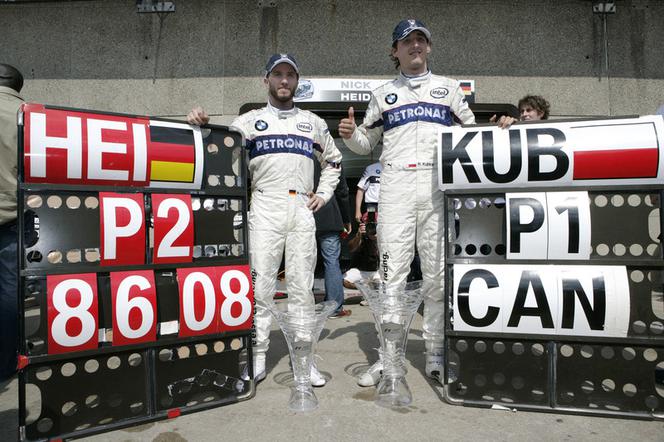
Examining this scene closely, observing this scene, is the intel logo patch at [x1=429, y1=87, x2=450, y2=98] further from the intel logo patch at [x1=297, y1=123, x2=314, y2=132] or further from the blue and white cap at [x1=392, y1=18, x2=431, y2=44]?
the intel logo patch at [x1=297, y1=123, x2=314, y2=132]

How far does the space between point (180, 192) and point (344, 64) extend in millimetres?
4396

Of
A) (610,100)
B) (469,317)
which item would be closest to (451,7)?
(610,100)

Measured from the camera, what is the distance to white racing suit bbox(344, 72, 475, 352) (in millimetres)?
2682

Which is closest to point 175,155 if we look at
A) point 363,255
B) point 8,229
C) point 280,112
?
point 280,112

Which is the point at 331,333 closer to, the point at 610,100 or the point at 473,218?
the point at 473,218

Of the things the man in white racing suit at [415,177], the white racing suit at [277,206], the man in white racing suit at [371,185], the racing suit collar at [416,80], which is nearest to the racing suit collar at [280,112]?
the white racing suit at [277,206]

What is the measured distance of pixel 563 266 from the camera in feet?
7.50

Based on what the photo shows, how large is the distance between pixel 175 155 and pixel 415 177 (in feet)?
4.62

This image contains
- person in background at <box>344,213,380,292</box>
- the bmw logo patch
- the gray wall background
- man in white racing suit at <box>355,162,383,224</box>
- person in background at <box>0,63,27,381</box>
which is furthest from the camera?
the gray wall background

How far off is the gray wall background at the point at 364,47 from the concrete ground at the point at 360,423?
4.61m

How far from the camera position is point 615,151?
222cm

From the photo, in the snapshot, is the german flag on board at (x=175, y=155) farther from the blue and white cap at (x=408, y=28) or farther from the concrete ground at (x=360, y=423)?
the blue and white cap at (x=408, y=28)

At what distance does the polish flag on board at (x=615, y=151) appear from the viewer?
2178 millimetres

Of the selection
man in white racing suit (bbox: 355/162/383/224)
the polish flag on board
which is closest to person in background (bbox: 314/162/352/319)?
man in white racing suit (bbox: 355/162/383/224)
